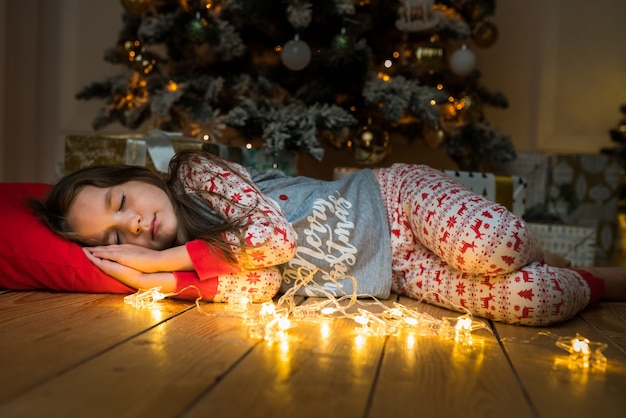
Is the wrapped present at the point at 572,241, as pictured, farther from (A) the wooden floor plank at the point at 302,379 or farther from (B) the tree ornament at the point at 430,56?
(A) the wooden floor plank at the point at 302,379

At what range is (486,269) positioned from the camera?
127cm

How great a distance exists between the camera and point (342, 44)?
83.7 inches

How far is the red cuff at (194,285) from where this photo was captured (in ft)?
4.35

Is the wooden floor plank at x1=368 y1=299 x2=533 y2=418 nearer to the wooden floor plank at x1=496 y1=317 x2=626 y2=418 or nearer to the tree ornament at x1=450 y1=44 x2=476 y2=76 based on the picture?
the wooden floor plank at x1=496 y1=317 x2=626 y2=418

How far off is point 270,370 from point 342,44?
4.74 feet

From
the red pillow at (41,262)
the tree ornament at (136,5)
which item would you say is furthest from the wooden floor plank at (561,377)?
the tree ornament at (136,5)

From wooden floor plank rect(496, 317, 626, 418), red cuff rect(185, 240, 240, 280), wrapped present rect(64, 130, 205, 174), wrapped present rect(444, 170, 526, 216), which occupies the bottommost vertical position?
wooden floor plank rect(496, 317, 626, 418)

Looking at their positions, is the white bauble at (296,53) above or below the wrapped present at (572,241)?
above

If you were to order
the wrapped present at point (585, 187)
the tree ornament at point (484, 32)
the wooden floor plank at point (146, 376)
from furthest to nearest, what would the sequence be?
the wrapped present at point (585, 187), the tree ornament at point (484, 32), the wooden floor plank at point (146, 376)

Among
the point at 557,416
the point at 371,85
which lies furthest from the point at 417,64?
the point at 557,416

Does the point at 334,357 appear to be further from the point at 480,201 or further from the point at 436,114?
the point at 436,114

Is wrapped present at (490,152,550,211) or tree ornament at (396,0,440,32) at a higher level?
tree ornament at (396,0,440,32)

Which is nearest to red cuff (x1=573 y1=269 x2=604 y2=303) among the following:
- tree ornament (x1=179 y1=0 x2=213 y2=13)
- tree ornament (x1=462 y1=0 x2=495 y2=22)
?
tree ornament (x1=462 y1=0 x2=495 y2=22)

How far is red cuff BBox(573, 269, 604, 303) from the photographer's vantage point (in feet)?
4.82
